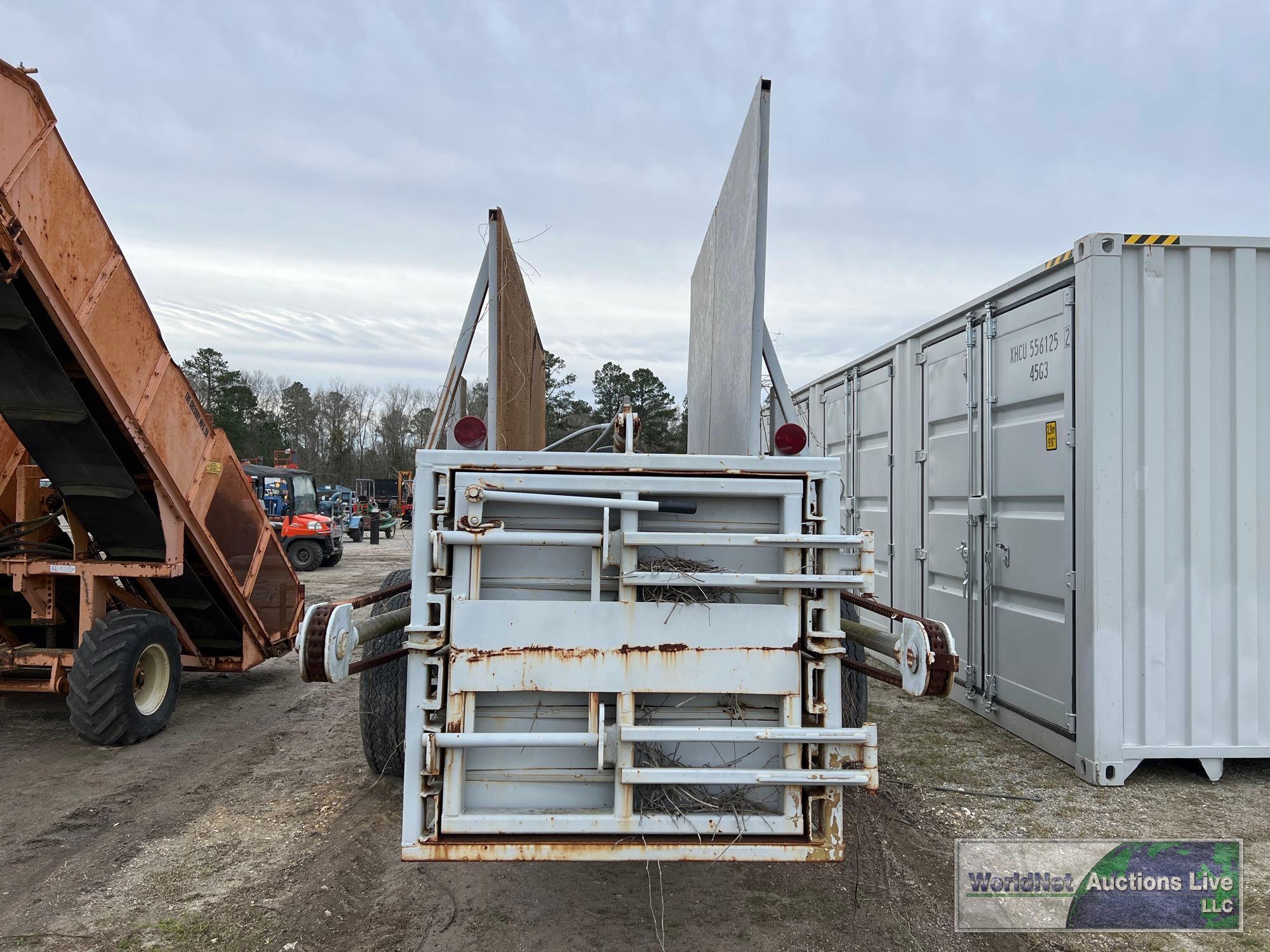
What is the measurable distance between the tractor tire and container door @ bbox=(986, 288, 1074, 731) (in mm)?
14927

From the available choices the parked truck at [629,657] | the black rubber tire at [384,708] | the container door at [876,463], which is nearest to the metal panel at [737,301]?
the parked truck at [629,657]

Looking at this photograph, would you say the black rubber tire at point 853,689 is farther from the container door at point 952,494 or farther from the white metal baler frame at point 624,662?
the container door at point 952,494

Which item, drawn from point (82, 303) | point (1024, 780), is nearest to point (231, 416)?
point (82, 303)

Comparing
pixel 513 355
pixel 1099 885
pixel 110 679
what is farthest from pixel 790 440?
pixel 110 679

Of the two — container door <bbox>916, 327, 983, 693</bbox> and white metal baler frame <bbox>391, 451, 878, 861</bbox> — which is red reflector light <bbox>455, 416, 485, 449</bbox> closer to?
white metal baler frame <bbox>391, 451, 878, 861</bbox>

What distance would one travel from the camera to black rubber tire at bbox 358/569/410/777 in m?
3.84

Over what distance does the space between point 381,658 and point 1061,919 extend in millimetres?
2831

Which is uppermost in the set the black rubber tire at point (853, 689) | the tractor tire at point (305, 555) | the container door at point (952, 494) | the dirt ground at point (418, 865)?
the container door at point (952, 494)

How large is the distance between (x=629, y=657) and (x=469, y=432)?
3.67 feet

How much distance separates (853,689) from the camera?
12.7 ft

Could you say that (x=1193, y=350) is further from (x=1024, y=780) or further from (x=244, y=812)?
(x=244, y=812)

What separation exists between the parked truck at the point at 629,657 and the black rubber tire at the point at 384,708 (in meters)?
1.28

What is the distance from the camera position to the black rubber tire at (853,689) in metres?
3.69

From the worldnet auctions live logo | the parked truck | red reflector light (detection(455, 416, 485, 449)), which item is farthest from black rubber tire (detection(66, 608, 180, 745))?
the worldnet auctions live logo
